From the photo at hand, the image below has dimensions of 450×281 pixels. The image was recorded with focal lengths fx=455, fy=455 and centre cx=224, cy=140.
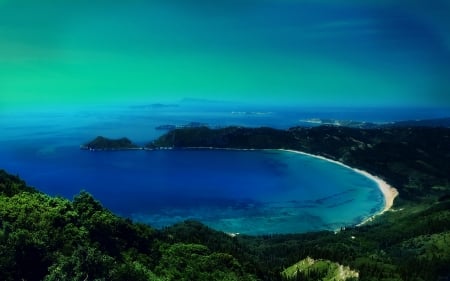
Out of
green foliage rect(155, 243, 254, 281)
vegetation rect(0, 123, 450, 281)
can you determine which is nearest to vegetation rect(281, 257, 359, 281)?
vegetation rect(0, 123, 450, 281)

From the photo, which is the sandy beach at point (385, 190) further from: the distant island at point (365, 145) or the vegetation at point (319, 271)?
the vegetation at point (319, 271)

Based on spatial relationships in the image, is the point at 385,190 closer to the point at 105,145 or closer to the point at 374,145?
the point at 374,145

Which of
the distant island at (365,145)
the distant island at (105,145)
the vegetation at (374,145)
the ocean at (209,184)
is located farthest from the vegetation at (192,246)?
the distant island at (105,145)

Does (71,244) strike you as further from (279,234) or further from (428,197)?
(428,197)

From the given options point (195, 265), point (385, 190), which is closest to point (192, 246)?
point (195, 265)

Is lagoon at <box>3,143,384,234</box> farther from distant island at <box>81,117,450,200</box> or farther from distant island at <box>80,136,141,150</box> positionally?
distant island at <box>81,117,450,200</box>
